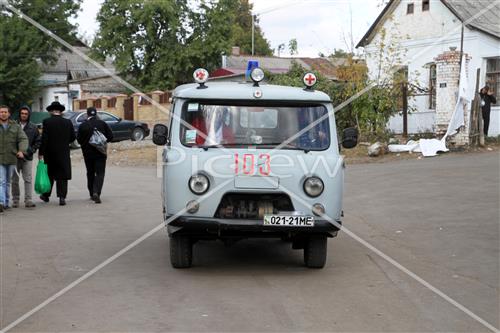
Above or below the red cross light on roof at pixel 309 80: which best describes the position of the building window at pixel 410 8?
above

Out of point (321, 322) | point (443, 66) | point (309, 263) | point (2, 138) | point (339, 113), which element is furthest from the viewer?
point (339, 113)

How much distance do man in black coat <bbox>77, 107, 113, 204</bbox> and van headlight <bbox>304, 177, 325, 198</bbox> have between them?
6.79 meters

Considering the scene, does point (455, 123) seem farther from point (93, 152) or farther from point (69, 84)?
point (69, 84)

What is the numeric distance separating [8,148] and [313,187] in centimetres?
668

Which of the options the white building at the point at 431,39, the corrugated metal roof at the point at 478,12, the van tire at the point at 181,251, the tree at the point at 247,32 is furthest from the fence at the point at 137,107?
the tree at the point at 247,32

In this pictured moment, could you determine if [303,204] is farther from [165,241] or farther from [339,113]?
[339,113]

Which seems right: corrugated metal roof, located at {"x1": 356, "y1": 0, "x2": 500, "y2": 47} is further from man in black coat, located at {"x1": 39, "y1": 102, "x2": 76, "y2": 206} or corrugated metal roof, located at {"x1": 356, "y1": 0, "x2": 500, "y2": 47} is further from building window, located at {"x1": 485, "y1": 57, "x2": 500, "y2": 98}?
man in black coat, located at {"x1": 39, "y1": 102, "x2": 76, "y2": 206}

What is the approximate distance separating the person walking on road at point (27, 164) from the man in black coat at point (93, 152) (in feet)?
2.65

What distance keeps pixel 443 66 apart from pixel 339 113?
4.49 metres

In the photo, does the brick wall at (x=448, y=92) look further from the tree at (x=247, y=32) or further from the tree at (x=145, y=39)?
the tree at (x=247, y=32)

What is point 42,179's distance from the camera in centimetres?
1331

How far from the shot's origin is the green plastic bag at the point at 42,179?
13.3 metres

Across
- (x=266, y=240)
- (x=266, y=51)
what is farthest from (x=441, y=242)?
(x=266, y=51)

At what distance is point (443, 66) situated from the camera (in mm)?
20938
